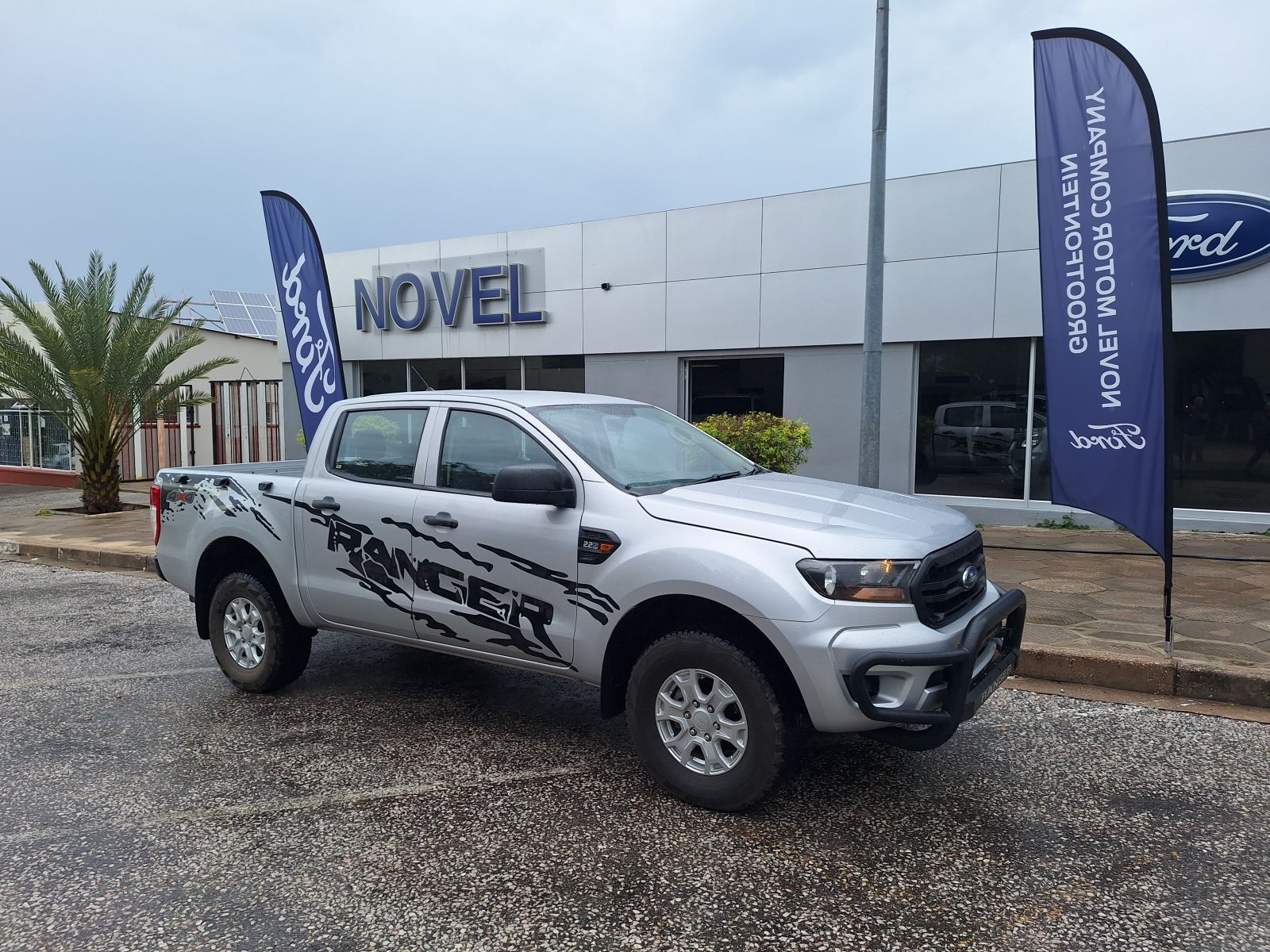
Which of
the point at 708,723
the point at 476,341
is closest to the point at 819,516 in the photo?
the point at 708,723

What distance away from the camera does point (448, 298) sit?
51.0 ft

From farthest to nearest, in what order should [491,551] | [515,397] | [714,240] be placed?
[714,240] → [515,397] → [491,551]

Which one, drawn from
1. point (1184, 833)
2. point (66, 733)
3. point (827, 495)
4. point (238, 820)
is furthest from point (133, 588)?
point (1184, 833)

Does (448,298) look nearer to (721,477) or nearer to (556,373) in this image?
(556,373)

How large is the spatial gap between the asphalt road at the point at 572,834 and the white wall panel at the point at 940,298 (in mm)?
6704

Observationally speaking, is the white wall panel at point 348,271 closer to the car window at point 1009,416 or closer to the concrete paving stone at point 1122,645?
the car window at point 1009,416

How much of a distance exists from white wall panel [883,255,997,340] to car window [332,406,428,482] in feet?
25.2

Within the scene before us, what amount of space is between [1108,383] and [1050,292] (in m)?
0.70

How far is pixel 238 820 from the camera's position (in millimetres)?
3832

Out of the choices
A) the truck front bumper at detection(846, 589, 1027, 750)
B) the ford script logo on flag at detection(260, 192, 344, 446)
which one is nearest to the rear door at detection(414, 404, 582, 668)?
the truck front bumper at detection(846, 589, 1027, 750)

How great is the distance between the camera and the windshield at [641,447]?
4.43 meters

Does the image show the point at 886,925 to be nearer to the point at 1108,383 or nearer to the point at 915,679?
the point at 915,679

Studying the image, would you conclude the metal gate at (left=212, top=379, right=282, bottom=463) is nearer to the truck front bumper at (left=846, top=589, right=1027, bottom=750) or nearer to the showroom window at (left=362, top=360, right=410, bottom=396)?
the showroom window at (left=362, top=360, right=410, bottom=396)

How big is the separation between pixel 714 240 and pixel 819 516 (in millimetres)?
9549
